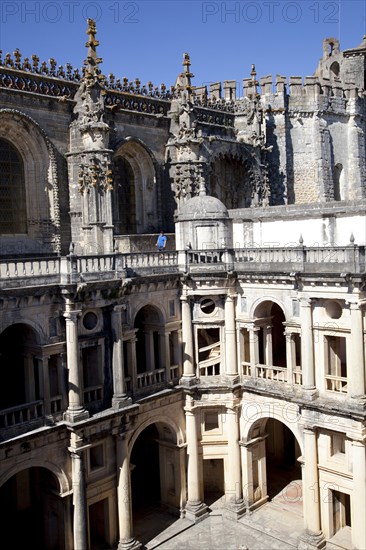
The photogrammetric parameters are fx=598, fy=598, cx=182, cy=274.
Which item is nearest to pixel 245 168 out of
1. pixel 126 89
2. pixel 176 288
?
pixel 126 89

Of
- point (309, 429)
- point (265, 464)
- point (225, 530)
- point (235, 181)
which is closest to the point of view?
point (309, 429)

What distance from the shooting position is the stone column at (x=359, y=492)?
80.4ft

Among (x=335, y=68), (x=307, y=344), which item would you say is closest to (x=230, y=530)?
(x=307, y=344)

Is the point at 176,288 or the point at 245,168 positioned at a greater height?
the point at 245,168

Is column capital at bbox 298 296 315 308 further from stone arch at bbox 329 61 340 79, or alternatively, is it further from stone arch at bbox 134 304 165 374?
stone arch at bbox 329 61 340 79

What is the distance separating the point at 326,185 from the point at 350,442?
20.8 meters

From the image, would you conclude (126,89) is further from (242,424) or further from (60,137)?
(242,424)

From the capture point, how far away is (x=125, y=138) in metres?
30.6

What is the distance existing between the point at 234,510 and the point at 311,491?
4529mm

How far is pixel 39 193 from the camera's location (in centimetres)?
2806

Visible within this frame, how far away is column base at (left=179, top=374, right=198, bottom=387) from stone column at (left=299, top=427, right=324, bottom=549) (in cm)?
569

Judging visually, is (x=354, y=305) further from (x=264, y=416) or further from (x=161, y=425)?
(x=161, y=425)

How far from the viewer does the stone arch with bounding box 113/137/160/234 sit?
3250cm

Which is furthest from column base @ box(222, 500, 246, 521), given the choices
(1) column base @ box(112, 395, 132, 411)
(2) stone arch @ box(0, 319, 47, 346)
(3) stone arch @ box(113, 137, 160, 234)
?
(3) stone arch @ box(113, 137, 160, 234)
